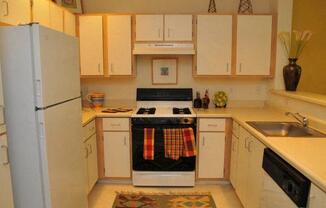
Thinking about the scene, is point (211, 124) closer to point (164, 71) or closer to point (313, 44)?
point (164, 71)

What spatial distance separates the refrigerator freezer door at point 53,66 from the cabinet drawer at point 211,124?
1511 millimetres

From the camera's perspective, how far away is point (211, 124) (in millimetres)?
3018

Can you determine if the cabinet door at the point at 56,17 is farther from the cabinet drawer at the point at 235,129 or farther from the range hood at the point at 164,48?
the cabinet drawer at the point at 235,129

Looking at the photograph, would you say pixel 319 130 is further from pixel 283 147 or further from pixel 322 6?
pixel 322 6

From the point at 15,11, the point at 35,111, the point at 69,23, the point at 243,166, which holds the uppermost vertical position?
the point at 69,23

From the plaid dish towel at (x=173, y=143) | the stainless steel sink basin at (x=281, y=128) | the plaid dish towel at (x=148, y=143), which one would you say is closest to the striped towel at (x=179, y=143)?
the plaid dish towel at (x=173, y=143)

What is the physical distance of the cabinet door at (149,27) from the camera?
3.15 m

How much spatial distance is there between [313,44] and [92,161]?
9.95 ft

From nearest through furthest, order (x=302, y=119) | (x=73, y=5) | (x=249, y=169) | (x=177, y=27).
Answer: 1. (x=249, y=169)
2. (x=302, y=119)
3. (x=177, y=27)
4. (x=73, y=5)

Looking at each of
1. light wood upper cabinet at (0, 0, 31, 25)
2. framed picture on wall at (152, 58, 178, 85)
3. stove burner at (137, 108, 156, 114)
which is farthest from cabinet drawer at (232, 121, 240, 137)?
light wood upper cabinet at (0, 0, 31, 25)

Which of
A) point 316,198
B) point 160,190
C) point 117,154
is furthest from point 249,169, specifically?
point 117,154

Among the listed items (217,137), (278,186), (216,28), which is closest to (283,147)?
(278,186)

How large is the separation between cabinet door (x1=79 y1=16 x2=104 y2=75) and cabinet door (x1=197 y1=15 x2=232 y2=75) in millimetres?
1207

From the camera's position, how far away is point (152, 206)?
2.70 m
